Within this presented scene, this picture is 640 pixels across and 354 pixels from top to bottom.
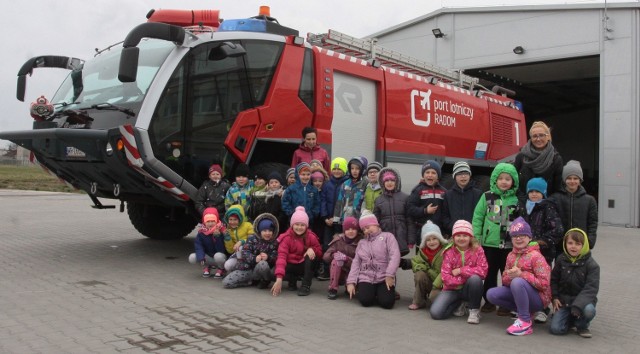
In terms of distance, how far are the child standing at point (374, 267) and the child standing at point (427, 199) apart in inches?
17.1

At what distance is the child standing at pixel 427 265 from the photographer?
518 centimetres

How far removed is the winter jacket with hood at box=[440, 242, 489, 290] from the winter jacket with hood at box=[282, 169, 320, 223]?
73.6 inches

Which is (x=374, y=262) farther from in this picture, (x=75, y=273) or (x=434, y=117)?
(x=434, y=117)

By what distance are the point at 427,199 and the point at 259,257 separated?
181cm

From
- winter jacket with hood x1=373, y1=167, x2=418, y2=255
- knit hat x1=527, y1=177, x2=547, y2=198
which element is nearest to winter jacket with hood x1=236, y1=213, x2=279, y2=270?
winter jacket with hood x1=373, y1=167, x2=418, y2=255

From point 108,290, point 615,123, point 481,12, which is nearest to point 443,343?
point 108,290

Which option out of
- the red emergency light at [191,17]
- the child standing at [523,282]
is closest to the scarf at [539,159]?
the child standing at [523,282]

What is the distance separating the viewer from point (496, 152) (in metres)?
11.4

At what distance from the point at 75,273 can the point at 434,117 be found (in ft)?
19.5

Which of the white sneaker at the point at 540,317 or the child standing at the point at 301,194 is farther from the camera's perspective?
the child standing at the point at 301,194

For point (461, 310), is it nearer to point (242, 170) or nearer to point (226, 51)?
point (242, 170)

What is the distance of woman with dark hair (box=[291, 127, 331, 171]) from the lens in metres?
6.82

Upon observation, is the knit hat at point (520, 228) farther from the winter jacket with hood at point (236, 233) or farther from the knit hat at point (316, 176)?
the winter jacket with hood at point (236, 233)

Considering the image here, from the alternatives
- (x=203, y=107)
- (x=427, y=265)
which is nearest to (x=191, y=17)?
(x=203, y=107)
